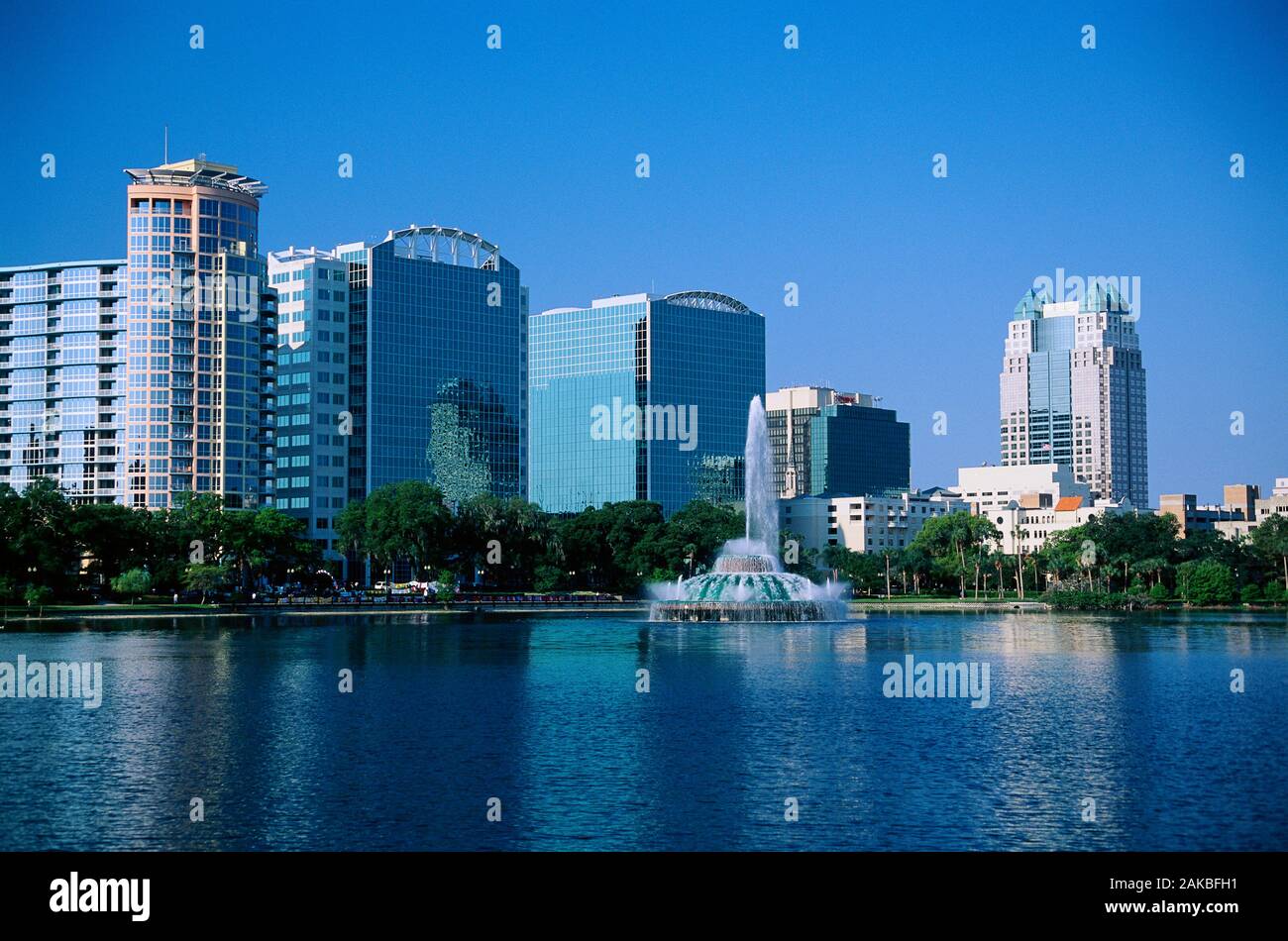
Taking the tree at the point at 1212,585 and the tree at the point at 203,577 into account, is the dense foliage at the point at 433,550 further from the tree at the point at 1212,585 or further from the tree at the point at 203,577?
the tree at the point at 1212,585

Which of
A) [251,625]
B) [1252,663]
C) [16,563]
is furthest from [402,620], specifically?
[1252,663]

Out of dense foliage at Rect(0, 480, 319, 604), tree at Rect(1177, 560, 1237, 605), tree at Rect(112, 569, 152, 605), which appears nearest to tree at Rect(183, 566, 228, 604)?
dense foliage at Rect(0, 480, 319, 604)

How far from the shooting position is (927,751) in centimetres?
4528

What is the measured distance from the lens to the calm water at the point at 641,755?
113 feet

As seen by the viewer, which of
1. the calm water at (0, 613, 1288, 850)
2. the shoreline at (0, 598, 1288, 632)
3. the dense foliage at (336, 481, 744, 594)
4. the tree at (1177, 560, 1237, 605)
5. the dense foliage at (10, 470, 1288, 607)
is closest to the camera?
the calm water at (0, 613, 1288, 850)

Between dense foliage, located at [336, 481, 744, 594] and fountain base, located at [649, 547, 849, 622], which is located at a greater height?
dense foliage, located at [336, 481, 744, 594]

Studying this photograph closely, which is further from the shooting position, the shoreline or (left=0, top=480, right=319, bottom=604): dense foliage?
(left=0, top=480, right=319, bottom=604): dense foliage

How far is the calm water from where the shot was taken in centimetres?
3456

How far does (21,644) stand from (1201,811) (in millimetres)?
71710

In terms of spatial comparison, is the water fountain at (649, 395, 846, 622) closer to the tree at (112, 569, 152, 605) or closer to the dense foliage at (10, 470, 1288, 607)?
the dense foliage at (10, 470, 1288, 607)

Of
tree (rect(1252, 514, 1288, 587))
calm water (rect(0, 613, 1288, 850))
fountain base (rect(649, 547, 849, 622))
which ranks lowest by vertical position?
calm water (rect(0, 613, 1288, 850))

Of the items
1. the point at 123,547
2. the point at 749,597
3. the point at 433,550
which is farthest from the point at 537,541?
the point at 749,597
